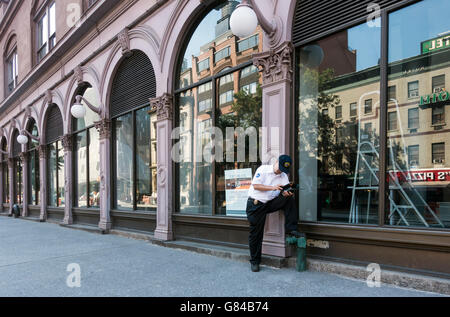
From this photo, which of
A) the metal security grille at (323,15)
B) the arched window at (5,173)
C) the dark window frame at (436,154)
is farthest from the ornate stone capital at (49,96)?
the dark window frame at (436,154)

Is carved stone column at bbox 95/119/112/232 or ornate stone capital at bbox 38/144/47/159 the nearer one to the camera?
carved stone column at bbox 95/119/112/232

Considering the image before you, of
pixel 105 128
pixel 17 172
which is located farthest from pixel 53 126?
pixel 17 172

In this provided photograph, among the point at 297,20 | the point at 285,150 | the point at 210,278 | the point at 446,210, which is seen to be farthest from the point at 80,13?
the point at 446,210

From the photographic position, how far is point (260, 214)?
4.98m

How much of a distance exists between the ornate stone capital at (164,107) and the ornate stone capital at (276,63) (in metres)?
2.88

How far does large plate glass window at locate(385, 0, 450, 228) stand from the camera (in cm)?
434

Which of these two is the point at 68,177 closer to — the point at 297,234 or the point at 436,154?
the point at 297,234

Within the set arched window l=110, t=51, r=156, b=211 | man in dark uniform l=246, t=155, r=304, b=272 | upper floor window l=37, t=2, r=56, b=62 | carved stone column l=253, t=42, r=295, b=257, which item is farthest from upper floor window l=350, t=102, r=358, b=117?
upper floor window l=37, t=2, r=56, b=62

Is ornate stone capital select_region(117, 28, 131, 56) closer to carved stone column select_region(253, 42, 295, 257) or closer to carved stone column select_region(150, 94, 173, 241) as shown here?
carved stone column select_region(150, 94, 173, 241)

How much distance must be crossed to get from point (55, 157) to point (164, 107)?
901 cm

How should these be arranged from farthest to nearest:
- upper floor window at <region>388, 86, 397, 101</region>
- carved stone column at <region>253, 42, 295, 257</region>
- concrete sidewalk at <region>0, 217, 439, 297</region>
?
1. carved stone column at <region>253, 42, 295, 257</region>
2. upper floor window at <region>388, 86, 397, 101</region>
3. concrete sidewalk at <region>0, 217, 439, 297</region>

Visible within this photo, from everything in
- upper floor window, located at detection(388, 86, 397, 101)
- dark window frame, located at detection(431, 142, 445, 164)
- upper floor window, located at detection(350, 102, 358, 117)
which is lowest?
dark window frame, located at detection(431, 142, 445, 164)

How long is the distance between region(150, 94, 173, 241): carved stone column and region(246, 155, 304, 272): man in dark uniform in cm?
311

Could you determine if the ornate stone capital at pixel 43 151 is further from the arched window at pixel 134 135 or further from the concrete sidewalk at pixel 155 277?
the concrete sidewalk at pixel 155 277
